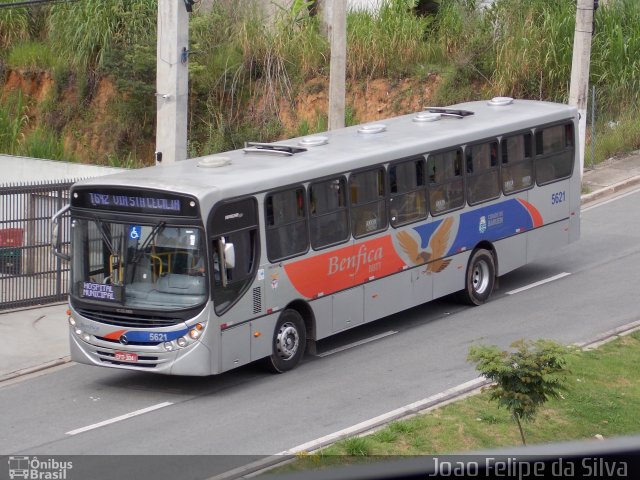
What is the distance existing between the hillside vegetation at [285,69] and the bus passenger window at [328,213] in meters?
15.9

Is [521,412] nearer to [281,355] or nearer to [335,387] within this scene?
[335,387]

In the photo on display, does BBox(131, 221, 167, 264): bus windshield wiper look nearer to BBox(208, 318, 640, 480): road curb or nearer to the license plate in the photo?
the license plate

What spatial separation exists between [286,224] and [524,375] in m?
4.42

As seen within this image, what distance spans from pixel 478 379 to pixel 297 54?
2101 centimetres

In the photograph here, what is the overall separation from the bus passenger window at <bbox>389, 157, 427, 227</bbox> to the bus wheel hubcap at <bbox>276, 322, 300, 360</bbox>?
7.88 feet

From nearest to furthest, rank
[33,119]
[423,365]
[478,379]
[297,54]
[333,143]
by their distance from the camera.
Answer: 1. [478,379]
2. [423,365]
3. [333,143]
4. [297,54]
5. [33,119]

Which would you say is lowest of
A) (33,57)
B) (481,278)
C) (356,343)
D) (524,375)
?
(356,343)

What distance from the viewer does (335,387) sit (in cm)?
1293

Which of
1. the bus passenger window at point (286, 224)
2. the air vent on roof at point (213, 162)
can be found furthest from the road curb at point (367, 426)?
the air vent on roof at point (213, 162)

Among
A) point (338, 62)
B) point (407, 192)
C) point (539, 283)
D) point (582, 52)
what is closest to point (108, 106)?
point (338, 62)

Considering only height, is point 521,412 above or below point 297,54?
below

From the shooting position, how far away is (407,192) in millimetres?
15281

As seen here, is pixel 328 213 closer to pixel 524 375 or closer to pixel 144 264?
pixel 144 264

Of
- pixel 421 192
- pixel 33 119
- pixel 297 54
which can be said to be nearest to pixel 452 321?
pixel 421 192
